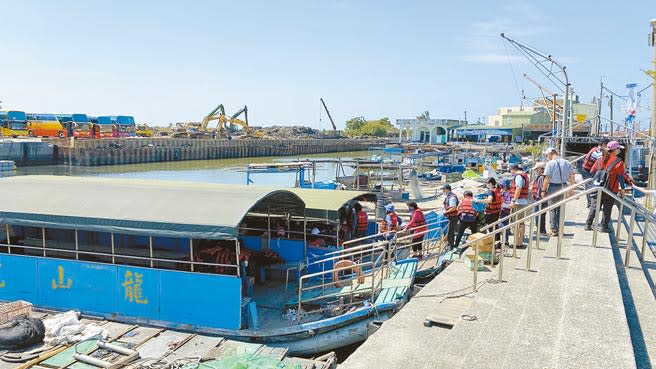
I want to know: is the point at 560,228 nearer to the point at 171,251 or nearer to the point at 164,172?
the point at 171,251

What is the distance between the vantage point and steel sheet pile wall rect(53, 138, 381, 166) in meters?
58.4

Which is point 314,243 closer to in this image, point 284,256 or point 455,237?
point 284,256

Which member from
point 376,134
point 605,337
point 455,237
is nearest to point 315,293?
point 455,237

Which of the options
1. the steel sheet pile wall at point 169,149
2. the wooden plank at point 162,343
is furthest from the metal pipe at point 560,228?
the steel sheet pile wall at point 169,149

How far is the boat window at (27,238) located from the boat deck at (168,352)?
2665mm

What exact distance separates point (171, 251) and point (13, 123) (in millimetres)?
67995

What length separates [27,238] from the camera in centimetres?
1058

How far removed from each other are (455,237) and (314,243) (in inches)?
128

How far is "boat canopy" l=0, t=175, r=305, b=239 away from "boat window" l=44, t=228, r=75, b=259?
0.77 meters

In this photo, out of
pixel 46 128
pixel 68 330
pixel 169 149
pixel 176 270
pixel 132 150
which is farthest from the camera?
pixel 169 149

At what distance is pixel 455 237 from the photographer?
40.2 ft

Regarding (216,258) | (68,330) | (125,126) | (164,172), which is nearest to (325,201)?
(216,258)

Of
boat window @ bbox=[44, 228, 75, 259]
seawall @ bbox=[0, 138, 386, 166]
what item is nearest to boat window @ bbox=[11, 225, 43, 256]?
boat window @ bbox=[44, 228, 75, 259]

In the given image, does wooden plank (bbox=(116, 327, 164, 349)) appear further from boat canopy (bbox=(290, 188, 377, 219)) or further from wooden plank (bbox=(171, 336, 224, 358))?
boat canopy (bbox=(290, 188, 377, 219))
